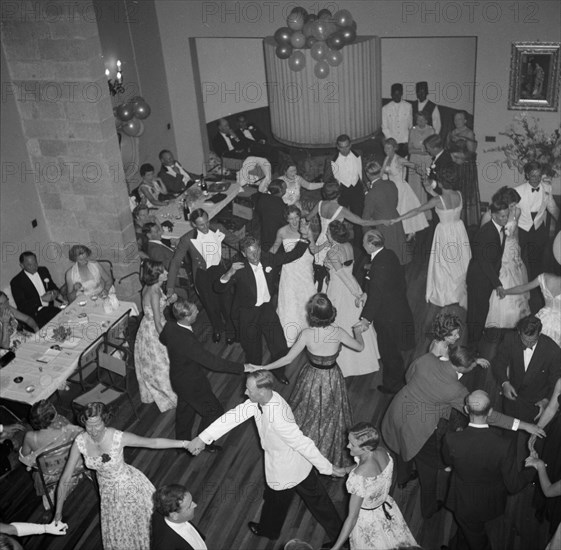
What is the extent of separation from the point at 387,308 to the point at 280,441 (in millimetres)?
2084

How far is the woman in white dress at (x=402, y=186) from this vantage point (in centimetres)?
837

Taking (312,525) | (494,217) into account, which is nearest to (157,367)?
(312,525)

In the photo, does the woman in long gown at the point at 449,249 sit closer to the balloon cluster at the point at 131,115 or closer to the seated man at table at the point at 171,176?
the seated man at table at the point at 171,176

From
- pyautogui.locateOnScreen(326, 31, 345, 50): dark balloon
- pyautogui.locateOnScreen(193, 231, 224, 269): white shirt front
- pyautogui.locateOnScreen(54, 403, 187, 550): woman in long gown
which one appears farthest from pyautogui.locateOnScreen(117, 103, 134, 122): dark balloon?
pyautogui.locateOnScreen(54, 403, 187, 550): woman in long gown

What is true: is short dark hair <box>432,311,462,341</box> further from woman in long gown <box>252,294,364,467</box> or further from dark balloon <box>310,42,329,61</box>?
dark balloon <box>310,42,329,61</box>

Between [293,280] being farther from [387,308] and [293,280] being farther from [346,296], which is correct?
[387,308]

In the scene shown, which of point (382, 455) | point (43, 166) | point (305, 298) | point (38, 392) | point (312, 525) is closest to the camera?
point (382, 455)

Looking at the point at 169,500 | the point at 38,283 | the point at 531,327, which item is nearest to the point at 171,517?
the point at 169,500

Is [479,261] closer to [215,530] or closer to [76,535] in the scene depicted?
[215,530]

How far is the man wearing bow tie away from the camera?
22.0 feet

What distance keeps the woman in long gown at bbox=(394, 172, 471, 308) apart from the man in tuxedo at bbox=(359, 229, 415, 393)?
92 cm

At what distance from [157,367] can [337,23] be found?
5624mm

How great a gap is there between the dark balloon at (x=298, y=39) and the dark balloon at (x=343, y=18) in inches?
20.2

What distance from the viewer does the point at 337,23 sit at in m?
9.22
